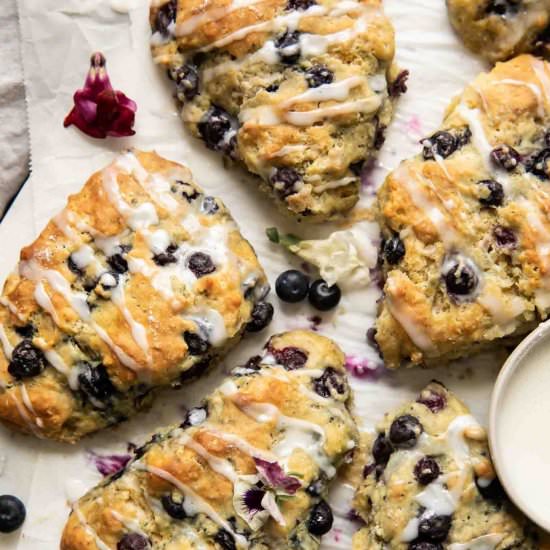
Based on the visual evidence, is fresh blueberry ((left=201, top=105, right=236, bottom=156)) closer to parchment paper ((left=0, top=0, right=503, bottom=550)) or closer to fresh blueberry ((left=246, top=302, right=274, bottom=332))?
parchment paper ((left=0, top=0, right=503, bottom=550))

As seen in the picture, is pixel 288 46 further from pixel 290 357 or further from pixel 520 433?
pixel 520 433

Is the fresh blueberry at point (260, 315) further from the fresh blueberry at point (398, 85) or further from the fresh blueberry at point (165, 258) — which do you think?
the fresh blueberry at point (398, 85)

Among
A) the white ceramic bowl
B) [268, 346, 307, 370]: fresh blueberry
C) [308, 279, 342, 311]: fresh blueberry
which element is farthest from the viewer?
[308, 279, 342, 311]: fresh blueberry

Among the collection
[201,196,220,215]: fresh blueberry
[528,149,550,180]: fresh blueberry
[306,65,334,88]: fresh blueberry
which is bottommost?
[201,196,220,215]: fresh blueberry

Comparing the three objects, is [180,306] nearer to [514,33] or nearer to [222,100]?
[222,100]

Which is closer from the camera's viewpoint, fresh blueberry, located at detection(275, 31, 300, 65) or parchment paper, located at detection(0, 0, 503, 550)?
fresh blueberry, located at detection(275, 31, 300, 65)

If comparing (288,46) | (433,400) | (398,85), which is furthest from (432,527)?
(288,46)

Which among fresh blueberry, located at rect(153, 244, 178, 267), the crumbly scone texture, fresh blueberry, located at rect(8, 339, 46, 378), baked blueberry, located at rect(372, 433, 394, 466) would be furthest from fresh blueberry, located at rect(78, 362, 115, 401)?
baked blueberry, located at rect(372, 433, 394, 466)

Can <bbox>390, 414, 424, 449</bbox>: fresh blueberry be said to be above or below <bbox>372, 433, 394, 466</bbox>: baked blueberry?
above

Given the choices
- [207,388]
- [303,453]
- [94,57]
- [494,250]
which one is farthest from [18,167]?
[494,250]
